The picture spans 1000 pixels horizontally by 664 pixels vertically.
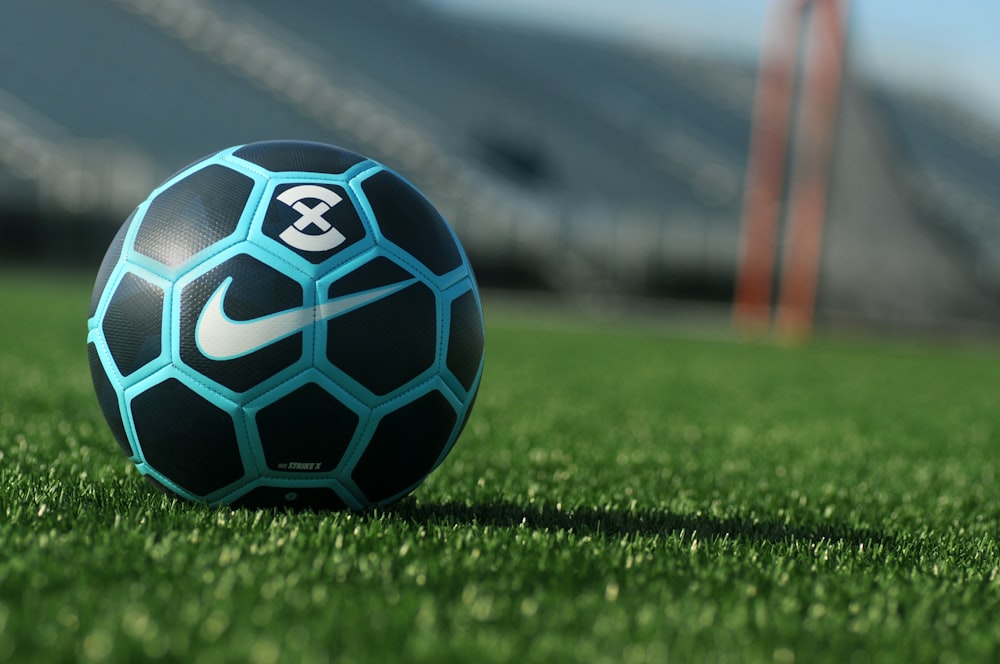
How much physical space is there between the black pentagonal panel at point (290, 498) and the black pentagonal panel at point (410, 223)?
607 millimetres

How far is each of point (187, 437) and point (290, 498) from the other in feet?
0.93

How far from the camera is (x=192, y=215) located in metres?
2.46

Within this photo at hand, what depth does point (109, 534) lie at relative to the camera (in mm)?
2180

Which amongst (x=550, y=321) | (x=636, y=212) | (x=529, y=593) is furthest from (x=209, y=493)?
(x=636, y=212)

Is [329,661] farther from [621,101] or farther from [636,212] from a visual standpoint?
Answer: [621,101]

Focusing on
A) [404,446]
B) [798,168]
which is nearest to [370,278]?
[404,446]

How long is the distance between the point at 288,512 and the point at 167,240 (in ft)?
2.31

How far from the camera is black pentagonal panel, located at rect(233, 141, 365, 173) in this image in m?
2.55

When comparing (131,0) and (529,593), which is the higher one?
(131,0)

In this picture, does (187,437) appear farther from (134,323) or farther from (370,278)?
(370,278)

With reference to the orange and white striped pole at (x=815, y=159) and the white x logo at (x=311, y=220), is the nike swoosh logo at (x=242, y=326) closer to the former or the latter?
the white x logo at (x=311, y=220)

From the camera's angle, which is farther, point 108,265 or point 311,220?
point 108,265

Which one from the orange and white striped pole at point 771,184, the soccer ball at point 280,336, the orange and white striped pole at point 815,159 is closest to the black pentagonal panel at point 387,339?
the soccer ball at point 280,336

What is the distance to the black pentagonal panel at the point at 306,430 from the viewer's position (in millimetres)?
2350
